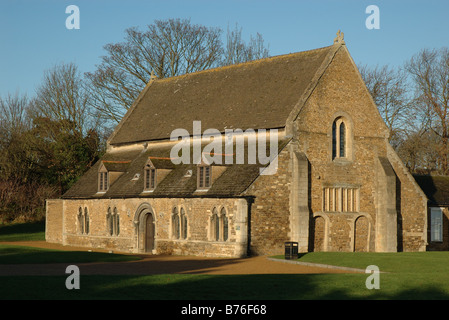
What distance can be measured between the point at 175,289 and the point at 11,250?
20.1 m

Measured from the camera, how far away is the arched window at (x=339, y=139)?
43.7 m

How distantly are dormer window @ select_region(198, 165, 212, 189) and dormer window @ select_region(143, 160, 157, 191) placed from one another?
423 cm

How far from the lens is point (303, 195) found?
40.8 metres

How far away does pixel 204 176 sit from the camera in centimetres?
4209

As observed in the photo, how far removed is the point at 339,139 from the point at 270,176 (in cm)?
599

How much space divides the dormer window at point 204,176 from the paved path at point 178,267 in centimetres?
502

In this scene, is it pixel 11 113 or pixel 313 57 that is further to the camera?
pixel 11 113

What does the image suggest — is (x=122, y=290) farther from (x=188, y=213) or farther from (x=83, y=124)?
(x=83, y=124)

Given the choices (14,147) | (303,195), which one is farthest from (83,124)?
(303,195)

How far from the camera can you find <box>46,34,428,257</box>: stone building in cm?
4031
